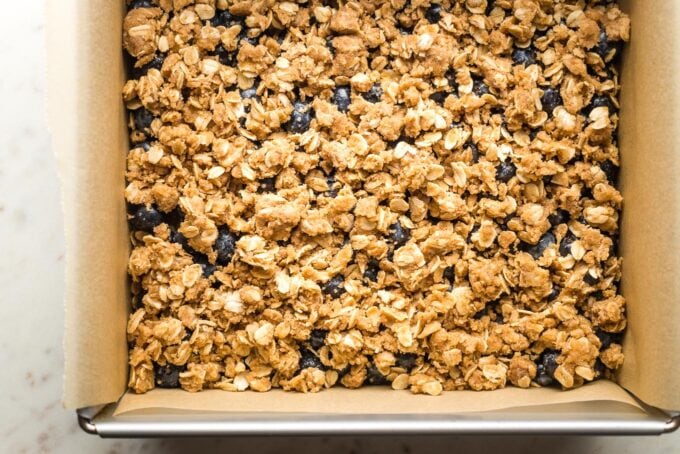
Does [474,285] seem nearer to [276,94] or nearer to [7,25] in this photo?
[276,94]

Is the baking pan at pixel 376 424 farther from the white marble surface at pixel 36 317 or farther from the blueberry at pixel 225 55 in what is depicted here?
the blueberry at pixel 225 55

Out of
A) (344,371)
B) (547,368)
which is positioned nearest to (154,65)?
(344,371)

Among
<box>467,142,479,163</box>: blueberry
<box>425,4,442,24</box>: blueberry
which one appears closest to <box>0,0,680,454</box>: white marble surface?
<box>467,142,479,163</box>: blueberry

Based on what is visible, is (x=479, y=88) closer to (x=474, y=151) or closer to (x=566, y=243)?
(x=474, y=151)

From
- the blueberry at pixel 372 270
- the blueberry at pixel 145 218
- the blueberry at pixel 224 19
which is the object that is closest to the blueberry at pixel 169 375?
the blueberry at pixel 145 218

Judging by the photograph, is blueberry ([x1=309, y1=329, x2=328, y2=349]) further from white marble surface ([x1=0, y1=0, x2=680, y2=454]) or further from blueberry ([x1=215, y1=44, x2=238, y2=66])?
blueberry ([x1=215, y1=44, x2=238, y2=66])

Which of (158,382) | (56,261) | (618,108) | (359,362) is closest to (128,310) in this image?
(158,382)

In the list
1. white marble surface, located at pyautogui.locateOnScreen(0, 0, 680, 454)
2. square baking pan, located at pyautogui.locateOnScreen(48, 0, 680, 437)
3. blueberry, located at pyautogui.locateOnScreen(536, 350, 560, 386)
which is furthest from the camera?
white marble surface, located at pyautogui.locateOnScreen(0, 0, 680, 454)
